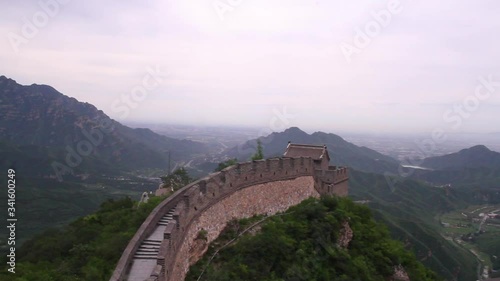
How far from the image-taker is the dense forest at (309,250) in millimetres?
11008

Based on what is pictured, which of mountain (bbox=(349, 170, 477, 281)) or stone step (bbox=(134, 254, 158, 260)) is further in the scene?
mountain (bbox=(349, 170, 477, 281))

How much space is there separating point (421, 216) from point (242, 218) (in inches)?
2573

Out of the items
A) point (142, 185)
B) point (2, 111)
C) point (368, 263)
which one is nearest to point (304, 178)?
point (368, 263)

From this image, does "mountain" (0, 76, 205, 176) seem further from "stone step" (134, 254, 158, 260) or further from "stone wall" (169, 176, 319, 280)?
"stone step" (134, 254, 158, 260)

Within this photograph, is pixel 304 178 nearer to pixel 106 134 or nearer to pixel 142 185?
pixel 142 185

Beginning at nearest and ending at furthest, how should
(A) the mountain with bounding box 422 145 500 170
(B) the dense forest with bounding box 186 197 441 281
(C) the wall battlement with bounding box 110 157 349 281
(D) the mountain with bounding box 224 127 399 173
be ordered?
(C) the wall battlement with bounding box 110 157 349 281
(B) the dense forest with bounding box 186 197 441 281
(D) the mountain with bounding box 224 127 399 173
(A) the mountain with bounding box 422 145 500 170

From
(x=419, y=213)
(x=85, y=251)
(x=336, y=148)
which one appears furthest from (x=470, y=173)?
(x=85, y=251)

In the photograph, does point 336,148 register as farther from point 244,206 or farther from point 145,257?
point 145,257

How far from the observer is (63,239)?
15.4 m

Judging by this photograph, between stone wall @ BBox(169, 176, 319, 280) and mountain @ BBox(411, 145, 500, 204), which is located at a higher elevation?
stone wall @ BBox(169, 176, 319, 280)

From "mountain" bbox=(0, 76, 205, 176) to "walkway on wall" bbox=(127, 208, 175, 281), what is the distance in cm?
5941

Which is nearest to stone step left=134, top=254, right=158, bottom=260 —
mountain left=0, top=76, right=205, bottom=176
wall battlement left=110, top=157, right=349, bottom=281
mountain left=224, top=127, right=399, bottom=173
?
wall battlement left=110, top=157, right=349, bottom=281

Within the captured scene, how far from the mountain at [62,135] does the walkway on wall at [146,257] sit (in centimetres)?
5941

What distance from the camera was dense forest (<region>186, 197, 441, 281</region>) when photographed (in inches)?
433
